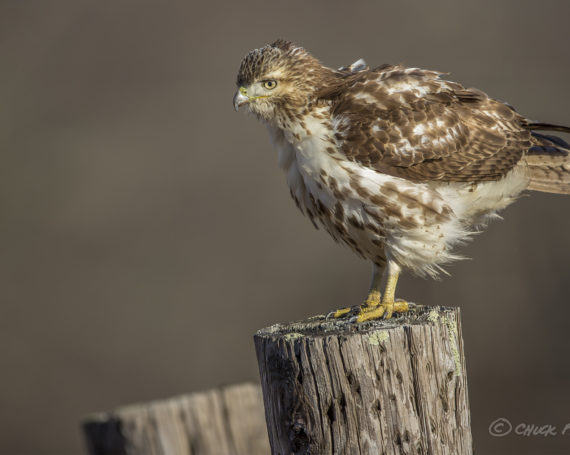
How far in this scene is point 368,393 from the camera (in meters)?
3.93

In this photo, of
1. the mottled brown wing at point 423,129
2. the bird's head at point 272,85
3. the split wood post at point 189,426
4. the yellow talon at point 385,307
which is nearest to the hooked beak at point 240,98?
the bird's head at point 272,85

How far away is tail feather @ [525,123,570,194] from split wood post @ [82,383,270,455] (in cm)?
264

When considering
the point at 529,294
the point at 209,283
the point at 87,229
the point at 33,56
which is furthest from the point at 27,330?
the point at 529,294

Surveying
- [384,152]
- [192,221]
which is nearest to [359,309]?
[384,152]

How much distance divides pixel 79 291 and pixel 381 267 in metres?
7.49

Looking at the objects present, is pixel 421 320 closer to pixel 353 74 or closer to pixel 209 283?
pixel 353 74

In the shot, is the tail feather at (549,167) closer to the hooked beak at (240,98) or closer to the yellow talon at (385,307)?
the yellow talon at (385,307)

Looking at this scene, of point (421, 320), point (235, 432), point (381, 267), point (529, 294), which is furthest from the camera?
point (529, 294)

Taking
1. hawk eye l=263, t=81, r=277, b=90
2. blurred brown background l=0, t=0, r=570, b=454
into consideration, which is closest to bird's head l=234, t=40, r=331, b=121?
hawk eye l=263, t=81, r=277, b=90

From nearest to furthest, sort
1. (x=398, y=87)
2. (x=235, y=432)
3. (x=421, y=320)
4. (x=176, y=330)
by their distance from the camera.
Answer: (x=421, y=320) → (x=235, y=432) → (x=398, y=87) → (x=176, y=330)

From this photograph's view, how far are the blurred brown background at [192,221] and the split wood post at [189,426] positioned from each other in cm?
538

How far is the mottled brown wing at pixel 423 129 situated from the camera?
5305mm

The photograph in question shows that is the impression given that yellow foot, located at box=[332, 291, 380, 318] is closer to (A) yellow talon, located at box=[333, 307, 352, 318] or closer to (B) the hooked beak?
(A) yellow talon, located at box=[333, 307, 352, 318]

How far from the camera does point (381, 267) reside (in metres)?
5.93
